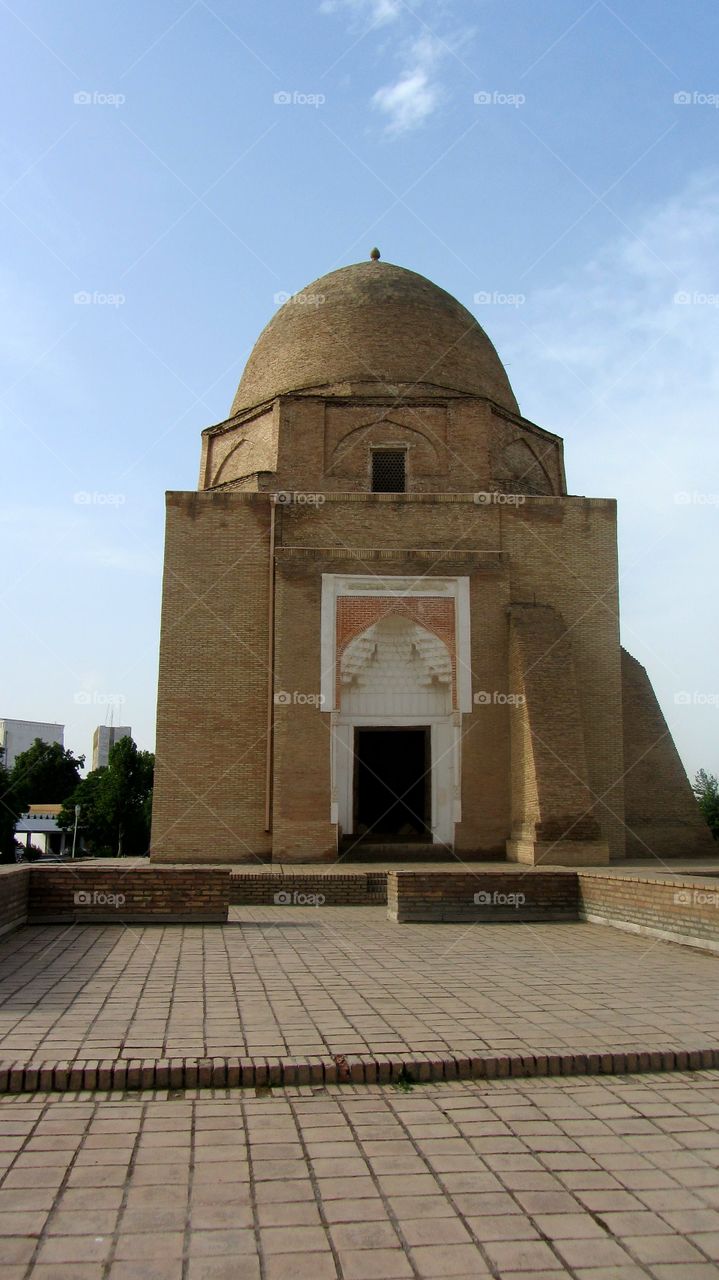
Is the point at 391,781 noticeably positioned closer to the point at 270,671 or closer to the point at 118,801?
the point at 270,671

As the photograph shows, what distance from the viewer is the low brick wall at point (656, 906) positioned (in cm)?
650

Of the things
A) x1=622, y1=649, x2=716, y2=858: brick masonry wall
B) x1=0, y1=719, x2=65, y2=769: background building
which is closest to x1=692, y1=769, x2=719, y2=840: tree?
x1=622, y1=649, x2=716, y2=858: brick masonry wall

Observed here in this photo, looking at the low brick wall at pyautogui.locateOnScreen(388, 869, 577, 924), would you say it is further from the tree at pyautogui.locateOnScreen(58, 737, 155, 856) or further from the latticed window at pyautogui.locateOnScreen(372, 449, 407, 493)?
the tree at pyautogui.locateOnScreen(58, 737, 155, 856)

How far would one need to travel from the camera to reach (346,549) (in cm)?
1319

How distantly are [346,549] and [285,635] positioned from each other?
1407 mm

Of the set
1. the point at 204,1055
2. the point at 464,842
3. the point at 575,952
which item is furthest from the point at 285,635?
the point at 204,1055

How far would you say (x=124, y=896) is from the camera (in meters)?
7.64

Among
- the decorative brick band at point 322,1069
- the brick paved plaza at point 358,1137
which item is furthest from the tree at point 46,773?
the decorative brick band at point 322,1069

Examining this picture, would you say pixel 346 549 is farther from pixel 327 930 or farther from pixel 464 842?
pixel 327 930

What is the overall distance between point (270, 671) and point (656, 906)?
678cm

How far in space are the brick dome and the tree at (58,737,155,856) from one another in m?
19.3

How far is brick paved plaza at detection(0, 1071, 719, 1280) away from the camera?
2.29m

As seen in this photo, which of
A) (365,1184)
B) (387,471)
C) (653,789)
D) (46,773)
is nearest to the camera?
(365,1184)

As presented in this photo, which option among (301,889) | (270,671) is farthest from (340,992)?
(270,671)
